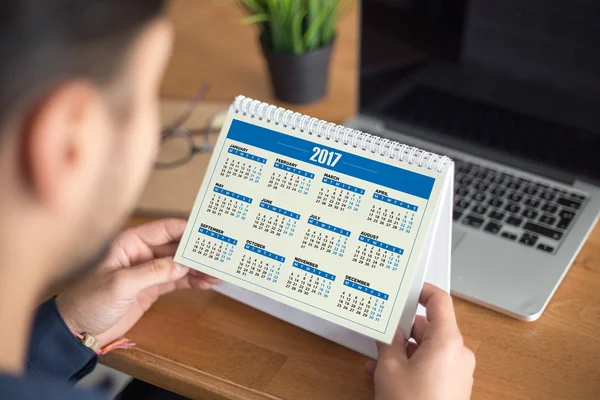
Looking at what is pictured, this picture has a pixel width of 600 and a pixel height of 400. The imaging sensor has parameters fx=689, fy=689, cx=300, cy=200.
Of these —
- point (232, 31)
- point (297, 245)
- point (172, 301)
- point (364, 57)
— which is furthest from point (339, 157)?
point (232, 31)

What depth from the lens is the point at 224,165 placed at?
805 mm

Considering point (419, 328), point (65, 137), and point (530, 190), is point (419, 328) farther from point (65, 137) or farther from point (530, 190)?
point (65, 137)

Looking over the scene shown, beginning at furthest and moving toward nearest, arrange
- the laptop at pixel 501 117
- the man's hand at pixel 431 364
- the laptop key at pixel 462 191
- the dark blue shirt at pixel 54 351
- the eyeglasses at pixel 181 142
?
1. the eyeglasses at pixel 181 142
2. the laptop key at pixel 462 191
3. the laptop at pixel 501 117
4. the dark blue shirt at pixel 54 351
5. the man's hand at pixel 431 364

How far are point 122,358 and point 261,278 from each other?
0.20 metres

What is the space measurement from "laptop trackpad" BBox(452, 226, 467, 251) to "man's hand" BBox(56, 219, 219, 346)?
1.05ft

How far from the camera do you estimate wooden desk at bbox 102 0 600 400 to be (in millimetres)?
754

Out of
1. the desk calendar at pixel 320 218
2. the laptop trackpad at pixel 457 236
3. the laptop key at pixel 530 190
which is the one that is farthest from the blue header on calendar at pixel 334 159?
the laptop key at pixel 530 190

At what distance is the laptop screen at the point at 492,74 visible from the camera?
0.93 metres

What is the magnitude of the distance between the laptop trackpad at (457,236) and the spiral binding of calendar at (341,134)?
0.23 m

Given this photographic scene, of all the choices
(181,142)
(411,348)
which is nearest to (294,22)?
(181,142)

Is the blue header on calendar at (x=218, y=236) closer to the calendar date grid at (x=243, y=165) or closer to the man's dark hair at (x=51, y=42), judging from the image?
the calendar date grid at (x=243, y=165)

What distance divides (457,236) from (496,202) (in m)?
0.09

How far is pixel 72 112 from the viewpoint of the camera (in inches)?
16.9

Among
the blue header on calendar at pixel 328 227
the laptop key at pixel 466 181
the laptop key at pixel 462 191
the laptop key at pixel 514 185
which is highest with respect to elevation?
the blue header on calendar at pixel 328 227
